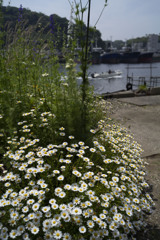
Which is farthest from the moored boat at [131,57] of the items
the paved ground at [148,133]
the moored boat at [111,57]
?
the paved ground at [148,133]

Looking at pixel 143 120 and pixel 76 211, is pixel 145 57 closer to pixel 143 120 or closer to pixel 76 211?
pixel 143 120

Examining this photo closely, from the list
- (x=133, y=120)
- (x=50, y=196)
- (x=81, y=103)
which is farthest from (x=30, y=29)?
(x=50, y=196)

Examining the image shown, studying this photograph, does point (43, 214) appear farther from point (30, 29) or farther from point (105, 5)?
point (30, 29)

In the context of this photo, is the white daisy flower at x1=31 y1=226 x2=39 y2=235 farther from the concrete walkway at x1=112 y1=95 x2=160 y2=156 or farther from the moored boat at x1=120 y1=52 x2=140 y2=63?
the moored boat at x1=120 y1=52 x2=140 y2=63

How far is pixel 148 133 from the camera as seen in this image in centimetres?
502

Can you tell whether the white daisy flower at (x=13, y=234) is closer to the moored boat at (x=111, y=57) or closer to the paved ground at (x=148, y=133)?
the paved ground at (x=148, y=133)

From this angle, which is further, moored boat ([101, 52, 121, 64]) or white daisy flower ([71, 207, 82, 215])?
moored boat ([101, 52, 121, 64])

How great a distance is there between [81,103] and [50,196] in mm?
1478

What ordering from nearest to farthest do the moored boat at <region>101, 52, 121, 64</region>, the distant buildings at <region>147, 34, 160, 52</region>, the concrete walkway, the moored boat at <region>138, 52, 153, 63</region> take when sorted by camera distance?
the concrete walkway, the moored boat at <region>138, 52, 153, 63</region>, the moored boat at <region>101, 52, 121, 64</region>, the distant buildings at <region>147, 34, 160, 52</region>

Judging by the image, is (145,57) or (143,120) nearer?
(143,120)

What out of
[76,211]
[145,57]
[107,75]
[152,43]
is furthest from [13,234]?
[152,43]

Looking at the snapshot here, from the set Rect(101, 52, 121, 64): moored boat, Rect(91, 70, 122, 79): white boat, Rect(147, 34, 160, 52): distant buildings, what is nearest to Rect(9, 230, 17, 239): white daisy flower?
Rect(91, 70, 122, 79): white boat

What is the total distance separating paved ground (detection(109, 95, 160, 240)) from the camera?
2285 millimetres

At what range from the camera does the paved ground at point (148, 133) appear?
229 cm
